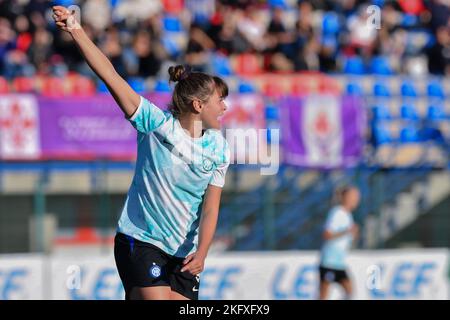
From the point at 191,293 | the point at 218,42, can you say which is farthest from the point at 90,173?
the point at 191,293

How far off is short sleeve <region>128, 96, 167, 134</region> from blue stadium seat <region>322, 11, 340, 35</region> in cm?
1304

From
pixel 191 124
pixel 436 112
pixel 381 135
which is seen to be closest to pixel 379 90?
pixel 436 112

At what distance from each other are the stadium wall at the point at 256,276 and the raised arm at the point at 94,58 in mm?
7835

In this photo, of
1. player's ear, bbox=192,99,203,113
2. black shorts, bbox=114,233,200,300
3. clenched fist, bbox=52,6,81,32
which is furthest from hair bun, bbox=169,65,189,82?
black shorts, bbox=114,233,200,300

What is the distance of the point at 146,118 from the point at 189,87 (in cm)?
29

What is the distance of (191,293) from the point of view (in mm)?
5887

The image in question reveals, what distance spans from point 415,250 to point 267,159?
2.64 metres

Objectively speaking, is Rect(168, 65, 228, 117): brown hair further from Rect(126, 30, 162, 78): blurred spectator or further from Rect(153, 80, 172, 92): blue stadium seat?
Rect(126, 30, 162, 78): blurred spectator

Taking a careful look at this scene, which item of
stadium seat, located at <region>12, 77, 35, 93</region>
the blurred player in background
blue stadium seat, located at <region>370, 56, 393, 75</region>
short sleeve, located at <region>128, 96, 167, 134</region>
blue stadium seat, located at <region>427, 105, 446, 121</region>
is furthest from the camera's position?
blue stadium seat, located at <region>370, 56, 393, 75</region>

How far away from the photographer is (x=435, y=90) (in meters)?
17.5

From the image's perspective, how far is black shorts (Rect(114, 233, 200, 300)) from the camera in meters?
5.70

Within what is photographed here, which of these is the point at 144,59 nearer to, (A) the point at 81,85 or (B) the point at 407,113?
(A) the point at 81,85

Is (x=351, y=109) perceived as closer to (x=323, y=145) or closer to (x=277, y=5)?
(x=323, y=145)

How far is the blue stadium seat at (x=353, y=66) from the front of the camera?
57.0 ft
